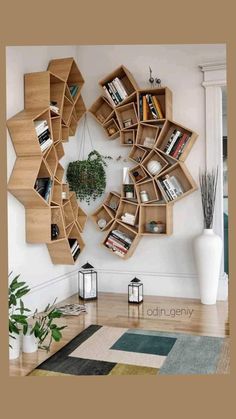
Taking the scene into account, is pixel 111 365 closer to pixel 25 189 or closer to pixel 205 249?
pixel 25 189

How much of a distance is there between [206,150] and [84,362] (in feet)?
8.45

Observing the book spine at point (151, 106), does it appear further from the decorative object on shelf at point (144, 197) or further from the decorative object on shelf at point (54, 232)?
the decorative object on shelf at point (54, 232)

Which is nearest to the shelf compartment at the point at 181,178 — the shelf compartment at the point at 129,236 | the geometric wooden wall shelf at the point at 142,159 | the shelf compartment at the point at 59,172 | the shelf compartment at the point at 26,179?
the geometric wooden wall shelf at the point at 142,159

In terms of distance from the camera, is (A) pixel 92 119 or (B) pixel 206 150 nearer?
(B) pixel 206 150

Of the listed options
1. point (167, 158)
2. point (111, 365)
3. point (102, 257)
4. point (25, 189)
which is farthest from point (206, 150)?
point (111, 365)

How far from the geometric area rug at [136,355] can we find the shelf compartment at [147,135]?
1.98m

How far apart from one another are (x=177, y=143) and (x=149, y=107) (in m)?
0.47

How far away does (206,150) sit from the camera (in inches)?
180

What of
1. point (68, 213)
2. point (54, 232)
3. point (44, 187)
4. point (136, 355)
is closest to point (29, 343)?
point (136, 355)

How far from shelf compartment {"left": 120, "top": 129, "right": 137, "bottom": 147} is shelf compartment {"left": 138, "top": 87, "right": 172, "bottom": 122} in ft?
0.64

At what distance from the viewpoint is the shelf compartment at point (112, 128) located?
4.79m

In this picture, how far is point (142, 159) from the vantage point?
4.67 meters

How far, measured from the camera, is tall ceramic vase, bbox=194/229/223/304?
4.24 meters

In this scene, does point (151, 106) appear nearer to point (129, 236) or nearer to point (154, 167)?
point (154, 167)
